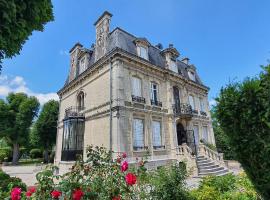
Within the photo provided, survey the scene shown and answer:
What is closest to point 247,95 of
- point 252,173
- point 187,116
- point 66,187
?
point 252,173

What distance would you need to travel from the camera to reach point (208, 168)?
12.3 m

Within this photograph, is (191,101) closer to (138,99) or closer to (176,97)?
(176,97)

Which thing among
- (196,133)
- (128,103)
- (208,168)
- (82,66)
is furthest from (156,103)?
(82,66)

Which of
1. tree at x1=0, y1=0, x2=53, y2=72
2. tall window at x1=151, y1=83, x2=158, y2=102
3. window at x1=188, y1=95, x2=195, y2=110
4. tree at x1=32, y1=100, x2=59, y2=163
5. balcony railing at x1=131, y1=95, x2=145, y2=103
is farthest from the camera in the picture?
tree at x1=32, y1=100, x2=59, y2=163

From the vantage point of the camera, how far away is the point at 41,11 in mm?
4559

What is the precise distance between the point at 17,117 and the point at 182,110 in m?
26.0

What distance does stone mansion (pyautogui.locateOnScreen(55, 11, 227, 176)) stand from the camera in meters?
11.7

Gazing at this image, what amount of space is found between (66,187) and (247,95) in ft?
11.3

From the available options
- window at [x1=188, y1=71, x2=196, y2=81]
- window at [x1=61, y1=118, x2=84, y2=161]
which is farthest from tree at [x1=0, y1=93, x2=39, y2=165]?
window at [x1=188, y1=71, x2=196, y2=81]

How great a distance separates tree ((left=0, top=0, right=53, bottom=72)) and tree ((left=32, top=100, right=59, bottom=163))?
83.2 ft

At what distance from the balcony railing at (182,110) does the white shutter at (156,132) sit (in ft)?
6.54

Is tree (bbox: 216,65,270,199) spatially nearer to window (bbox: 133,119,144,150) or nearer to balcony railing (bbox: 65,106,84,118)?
window (bbox: 133,119,144,150)

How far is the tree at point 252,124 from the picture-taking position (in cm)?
315

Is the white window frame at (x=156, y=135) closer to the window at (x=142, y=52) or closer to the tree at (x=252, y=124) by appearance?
the window at (x=142, y=52)
